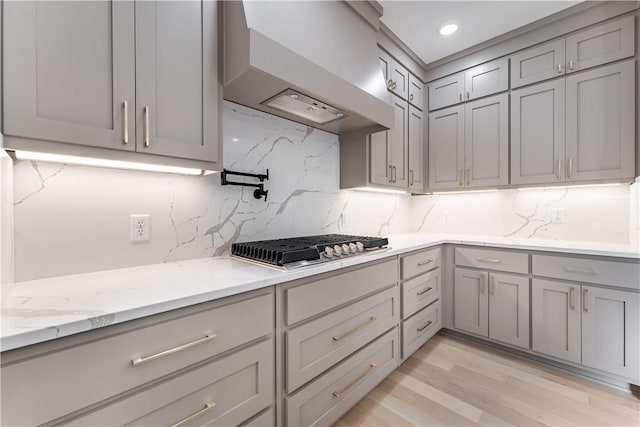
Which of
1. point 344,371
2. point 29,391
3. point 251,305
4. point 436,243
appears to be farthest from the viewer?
point 436,243

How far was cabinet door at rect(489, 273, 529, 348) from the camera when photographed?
2.12 m

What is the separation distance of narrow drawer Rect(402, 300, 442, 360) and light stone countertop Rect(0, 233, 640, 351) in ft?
3.09

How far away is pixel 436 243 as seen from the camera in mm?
2352

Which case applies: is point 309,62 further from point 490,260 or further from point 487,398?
point 487,398

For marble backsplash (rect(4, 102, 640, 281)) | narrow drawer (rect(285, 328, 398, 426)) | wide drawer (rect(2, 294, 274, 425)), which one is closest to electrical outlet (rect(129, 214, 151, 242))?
marble backsplash (rect(4, 102, 640, 281))

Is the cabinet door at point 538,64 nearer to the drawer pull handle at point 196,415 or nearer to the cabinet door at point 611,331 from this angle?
the cabinet door at point 611,331

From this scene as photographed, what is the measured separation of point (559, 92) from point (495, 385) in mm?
2269

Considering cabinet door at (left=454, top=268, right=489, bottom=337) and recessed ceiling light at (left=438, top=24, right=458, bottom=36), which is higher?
recessed ceiling light at (left=438, top=24, right=458, bottom=36)

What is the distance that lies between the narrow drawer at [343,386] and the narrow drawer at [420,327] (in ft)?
0.46

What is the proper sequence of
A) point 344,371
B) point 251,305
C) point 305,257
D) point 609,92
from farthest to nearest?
point 609,92 → point 344,371 → point 305,257 → point 251,305

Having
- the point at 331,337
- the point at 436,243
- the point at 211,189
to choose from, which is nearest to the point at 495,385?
the point at 436,243

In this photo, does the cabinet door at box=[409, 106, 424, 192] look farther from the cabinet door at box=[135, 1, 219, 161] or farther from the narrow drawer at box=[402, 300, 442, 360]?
the cabinet door at box=[135, 1, 219, 161]

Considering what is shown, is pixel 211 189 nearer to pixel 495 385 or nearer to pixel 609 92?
pixel 495 385

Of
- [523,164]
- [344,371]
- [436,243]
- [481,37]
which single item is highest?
[481,37]
